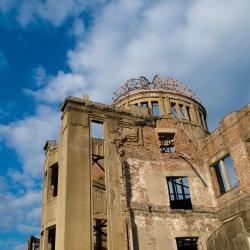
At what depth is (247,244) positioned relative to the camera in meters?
10.3

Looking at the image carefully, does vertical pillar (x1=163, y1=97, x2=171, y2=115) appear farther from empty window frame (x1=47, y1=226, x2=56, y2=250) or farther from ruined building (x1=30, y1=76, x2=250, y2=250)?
empty window frame (x1=47, y1=226, x2=56, y2=250)

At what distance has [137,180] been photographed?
16.8 metres

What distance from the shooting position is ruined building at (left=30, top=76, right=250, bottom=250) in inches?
577

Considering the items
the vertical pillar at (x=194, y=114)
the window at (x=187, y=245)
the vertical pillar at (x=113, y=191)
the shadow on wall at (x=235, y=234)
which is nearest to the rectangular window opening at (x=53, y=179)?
the vertical pillar at (x=113, y=191)

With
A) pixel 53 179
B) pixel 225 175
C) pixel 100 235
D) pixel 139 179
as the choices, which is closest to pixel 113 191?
pixel 139 179

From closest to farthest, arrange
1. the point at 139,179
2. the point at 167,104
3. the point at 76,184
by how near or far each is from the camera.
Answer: the point at 76,184 → the point at 139,179 → the point at 167,104

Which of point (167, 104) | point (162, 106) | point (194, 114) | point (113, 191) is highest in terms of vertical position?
point (167, 104)

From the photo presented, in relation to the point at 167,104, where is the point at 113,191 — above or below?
below

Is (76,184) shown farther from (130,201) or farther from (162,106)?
(162,106)

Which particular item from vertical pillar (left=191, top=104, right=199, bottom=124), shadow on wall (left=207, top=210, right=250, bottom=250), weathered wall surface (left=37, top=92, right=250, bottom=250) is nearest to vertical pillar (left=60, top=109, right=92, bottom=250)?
weathered wall surface (left=37, top=92, right=250, bottom=250)

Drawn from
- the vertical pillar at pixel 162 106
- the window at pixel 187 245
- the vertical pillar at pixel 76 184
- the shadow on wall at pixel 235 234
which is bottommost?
the shadow on wall at pixel 235 234

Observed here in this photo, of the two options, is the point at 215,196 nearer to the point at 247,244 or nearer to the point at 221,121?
the point at 221,121

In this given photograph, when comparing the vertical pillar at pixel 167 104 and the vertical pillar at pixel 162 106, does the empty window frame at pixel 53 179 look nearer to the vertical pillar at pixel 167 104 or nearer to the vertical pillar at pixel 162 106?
the vertical pillar at pixel 162 106

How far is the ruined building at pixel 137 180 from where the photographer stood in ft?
48.1
